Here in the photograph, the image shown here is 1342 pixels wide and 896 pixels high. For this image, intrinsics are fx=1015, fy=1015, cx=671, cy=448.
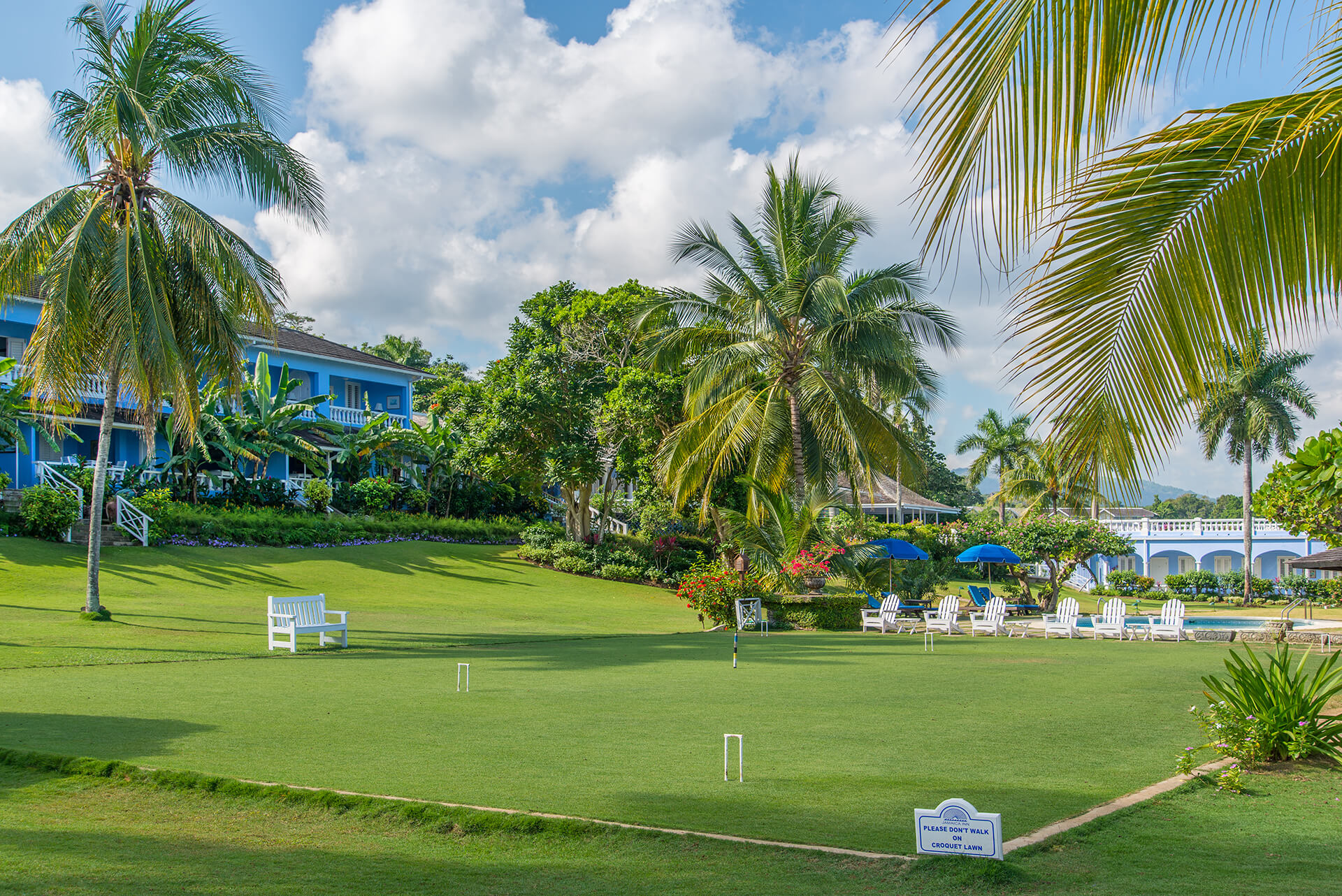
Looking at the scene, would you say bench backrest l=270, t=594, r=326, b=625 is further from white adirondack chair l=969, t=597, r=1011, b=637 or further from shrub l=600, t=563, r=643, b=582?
shrub l=600, t=563, r=643, b=582

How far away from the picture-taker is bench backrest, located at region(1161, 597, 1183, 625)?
21.7 m

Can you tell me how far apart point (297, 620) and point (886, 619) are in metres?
12.9

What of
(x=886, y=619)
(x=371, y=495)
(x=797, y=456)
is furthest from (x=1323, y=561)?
(x=371, y=495)

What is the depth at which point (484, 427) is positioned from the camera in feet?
108

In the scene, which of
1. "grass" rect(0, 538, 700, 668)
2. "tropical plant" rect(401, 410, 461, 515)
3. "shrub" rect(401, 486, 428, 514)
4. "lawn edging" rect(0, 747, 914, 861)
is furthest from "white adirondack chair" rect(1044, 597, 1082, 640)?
"shrub" rect(401, 486, 428, 514)

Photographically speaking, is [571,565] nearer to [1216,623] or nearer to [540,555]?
[540,555]

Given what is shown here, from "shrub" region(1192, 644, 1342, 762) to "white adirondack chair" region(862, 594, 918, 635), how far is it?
48.7 ft

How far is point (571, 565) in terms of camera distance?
33.6m

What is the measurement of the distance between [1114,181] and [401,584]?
2574 centimetres

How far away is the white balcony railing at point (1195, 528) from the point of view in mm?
49750

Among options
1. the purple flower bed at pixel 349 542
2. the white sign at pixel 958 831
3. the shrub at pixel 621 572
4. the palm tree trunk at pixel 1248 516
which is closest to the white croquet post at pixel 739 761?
the white sign at pixel 958 831

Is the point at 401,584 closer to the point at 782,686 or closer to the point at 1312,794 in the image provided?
the point at 782,686

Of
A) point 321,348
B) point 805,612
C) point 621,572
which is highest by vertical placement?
point 321,348

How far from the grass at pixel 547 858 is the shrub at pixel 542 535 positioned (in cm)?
2855
